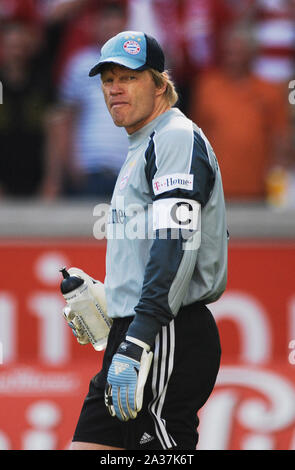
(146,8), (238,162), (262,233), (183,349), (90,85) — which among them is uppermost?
(146,8)

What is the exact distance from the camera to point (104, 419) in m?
3.70

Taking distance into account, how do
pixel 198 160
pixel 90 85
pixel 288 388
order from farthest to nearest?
pixel 90 85
pixel 288 388
pixel 198 160

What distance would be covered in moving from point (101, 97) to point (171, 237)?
3892mm

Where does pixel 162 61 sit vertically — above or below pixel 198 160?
above

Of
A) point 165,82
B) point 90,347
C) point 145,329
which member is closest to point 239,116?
point 90,347

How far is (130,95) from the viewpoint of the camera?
367cm

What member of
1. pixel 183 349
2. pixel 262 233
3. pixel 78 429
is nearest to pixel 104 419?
pixel 78 429

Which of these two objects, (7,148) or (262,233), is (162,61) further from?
(7,148)

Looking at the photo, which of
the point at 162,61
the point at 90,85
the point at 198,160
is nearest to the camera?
the point at 198,160

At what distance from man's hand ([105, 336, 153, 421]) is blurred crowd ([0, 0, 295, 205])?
3.80 m

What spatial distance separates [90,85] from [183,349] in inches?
154

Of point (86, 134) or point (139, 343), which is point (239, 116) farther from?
point (139, 343)

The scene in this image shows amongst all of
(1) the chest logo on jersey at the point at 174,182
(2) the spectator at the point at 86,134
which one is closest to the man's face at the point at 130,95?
(1) the chest logo on jersey at the point at 174,182

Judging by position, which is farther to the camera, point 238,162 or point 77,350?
point 238,162
